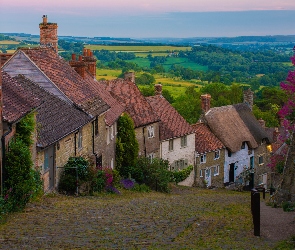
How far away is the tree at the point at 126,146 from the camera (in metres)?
35.6

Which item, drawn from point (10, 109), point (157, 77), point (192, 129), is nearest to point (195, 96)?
point (157, 77)

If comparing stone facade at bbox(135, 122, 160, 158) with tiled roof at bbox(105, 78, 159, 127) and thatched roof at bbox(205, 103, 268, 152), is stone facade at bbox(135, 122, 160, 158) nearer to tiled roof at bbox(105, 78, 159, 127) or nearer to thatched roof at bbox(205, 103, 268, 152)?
tiled roof at bbox(105, 78, 159, 127)

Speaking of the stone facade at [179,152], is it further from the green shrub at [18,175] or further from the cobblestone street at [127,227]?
the green shrub at [18,175]

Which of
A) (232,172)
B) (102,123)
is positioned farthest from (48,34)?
(232,172)

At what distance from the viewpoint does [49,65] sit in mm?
30359

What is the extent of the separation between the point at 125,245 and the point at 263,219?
5218mm

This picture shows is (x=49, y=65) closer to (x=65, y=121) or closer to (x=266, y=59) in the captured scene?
(x=65, y=121)

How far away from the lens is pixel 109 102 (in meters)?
34.9

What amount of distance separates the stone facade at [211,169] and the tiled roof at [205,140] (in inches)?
22.8

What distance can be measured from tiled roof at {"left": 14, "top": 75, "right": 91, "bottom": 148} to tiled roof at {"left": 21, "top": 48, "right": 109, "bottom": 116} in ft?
2.87

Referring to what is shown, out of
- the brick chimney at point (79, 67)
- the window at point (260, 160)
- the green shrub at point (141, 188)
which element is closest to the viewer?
the green shrub at point (141, 188)

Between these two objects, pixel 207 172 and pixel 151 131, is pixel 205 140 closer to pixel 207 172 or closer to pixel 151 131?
pixel 207 172

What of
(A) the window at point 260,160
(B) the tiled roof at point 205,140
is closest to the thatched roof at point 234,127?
(B) the tiled roof at point 205,140

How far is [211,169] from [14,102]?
102 ft
